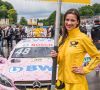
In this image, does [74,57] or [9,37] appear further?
[9,37]

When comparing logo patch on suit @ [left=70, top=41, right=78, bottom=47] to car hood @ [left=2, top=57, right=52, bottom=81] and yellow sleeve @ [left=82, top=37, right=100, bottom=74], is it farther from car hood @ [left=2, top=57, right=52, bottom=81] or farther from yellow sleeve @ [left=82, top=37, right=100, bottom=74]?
car hood @ [left=2, top=57, right=52, bottom=81]

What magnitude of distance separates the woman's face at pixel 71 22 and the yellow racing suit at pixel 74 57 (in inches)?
1.8

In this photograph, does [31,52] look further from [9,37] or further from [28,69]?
[9,37]

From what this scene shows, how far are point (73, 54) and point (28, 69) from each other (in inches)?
201

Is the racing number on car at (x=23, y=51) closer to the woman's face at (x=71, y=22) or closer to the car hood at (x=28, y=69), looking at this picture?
the car hood at (x=28, y=69)

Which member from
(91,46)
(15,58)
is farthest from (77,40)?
(15,58)

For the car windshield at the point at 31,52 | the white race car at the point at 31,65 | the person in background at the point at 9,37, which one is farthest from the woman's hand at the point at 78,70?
the person in background at the point at 9,37

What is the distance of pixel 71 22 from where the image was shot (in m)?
5.16

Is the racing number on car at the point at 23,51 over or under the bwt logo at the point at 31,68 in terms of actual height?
over

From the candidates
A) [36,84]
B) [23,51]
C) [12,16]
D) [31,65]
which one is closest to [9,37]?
[23,51]

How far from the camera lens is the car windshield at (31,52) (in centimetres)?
1178

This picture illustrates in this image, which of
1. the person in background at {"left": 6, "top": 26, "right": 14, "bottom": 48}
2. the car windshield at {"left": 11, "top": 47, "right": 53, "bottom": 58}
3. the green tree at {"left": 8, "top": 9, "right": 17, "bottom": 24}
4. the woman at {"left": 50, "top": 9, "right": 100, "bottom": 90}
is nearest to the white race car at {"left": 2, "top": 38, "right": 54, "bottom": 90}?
the car windshield at {"left": 11, "top": 47, "right": 53, "bottom": 58}

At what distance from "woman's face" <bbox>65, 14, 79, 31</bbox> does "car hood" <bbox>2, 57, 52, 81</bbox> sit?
458 cm

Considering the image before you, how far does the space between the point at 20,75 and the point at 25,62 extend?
4.07 feet
